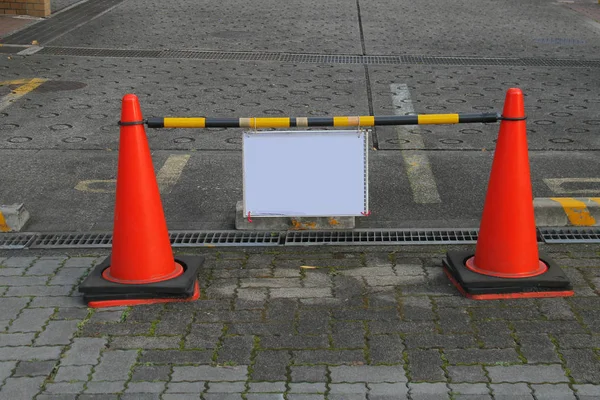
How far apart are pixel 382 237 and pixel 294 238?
0.59 m

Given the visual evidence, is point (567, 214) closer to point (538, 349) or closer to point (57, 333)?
point (538, 349)

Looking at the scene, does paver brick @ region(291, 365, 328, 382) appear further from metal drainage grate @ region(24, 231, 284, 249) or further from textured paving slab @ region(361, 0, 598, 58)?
textured paving slab @ region(361, 0, 598, 58)

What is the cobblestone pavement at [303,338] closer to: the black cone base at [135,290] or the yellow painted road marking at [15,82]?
the black cone base at [135,290]

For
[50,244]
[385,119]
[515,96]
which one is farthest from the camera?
[50,244]

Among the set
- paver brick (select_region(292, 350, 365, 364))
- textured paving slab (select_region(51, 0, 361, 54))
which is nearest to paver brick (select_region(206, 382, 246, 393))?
paver brick (select_region(292, 350, 365, 364))

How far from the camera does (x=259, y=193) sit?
18.4 feet

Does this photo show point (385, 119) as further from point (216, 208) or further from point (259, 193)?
point (216, 208)

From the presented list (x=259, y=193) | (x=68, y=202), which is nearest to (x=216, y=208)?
(x=259, y=193)

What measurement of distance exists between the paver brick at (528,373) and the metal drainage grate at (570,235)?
1.80 m

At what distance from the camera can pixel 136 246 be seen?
4723 mm

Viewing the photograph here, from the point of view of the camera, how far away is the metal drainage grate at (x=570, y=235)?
5.58 metres

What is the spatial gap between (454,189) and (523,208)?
177cm

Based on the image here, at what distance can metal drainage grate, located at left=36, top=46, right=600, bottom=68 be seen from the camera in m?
11.8

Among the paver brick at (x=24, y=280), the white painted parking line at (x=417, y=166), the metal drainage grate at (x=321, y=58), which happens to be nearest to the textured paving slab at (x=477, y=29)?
the metal drainage grate at (x=321, y=58)
